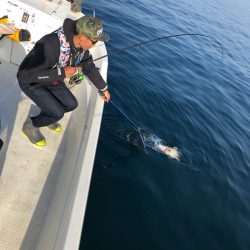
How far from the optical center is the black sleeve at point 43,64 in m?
3.85

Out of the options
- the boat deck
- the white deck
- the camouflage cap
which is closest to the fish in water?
the white deck

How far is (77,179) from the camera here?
12.4 ft

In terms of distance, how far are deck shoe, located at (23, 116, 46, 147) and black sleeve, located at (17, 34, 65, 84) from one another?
977mm

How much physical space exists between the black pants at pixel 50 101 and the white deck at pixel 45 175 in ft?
1.50

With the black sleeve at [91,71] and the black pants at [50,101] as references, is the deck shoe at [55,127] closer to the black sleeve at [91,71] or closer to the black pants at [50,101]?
the black pants at [50,101]

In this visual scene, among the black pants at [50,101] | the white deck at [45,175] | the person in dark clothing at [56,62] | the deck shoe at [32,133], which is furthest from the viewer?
the deck shoe at [32,133]

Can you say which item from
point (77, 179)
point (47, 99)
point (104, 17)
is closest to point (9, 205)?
point (77, 179)

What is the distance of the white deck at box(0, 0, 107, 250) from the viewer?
3.51 metres

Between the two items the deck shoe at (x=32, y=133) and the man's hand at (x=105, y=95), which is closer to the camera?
the deck shoe at (x=32, y=133)

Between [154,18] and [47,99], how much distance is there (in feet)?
43.5

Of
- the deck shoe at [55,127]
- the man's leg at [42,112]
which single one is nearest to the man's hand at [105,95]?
the man's leg at [42,112]

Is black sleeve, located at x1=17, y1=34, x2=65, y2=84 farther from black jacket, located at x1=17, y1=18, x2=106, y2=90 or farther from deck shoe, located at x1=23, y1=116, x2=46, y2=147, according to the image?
deck shoe, located at x1=23, y1=116, x2=46, y2=147

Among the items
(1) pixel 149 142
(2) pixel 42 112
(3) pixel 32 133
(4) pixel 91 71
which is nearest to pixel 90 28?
(4) pixel 91 71

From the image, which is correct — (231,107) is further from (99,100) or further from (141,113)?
(99,100)
